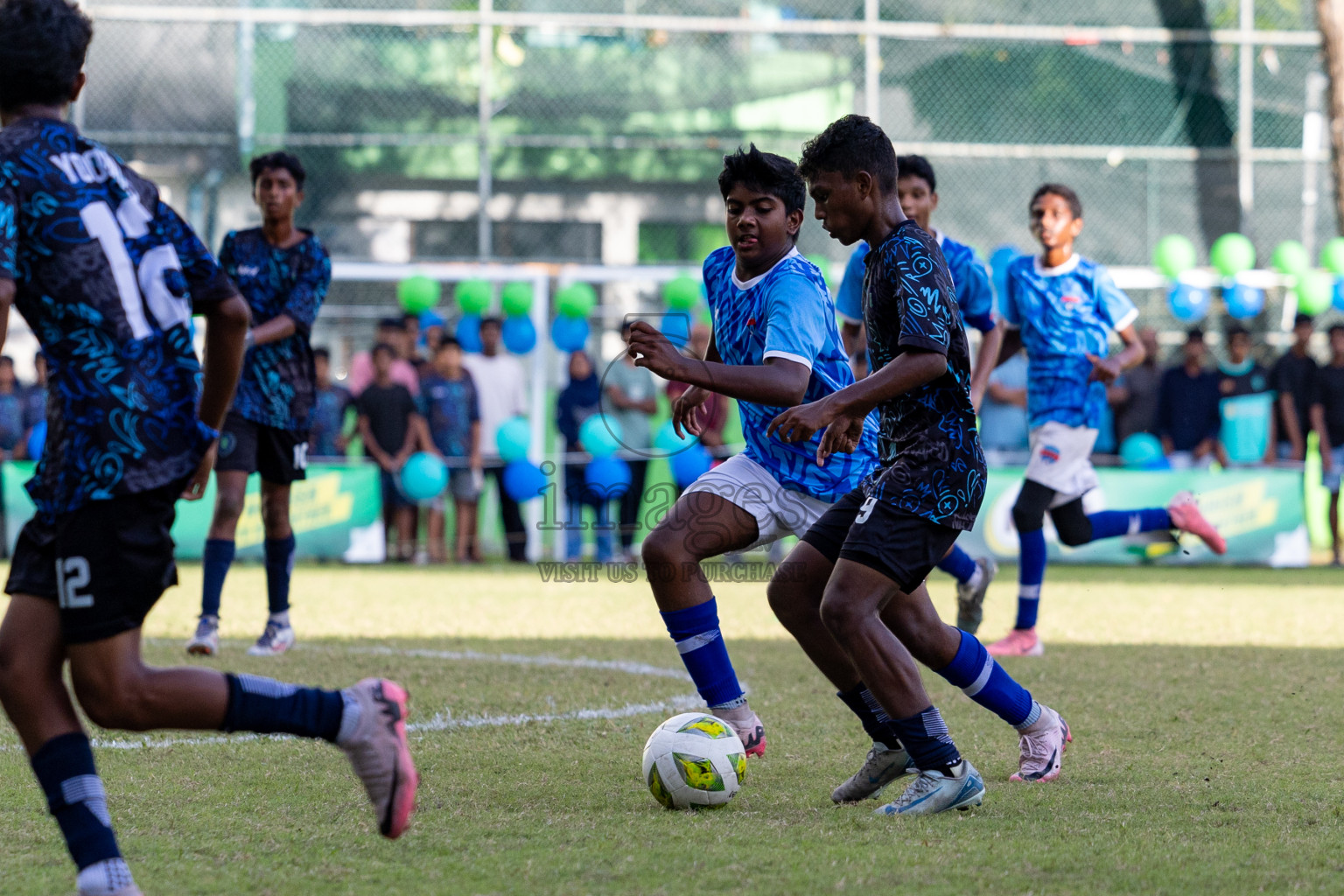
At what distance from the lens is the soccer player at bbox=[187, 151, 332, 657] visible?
7.22 meters

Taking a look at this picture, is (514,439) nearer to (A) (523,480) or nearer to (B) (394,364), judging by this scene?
(A) (523,480)

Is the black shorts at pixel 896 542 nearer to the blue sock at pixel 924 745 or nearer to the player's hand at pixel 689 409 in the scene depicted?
the blue sock at pixel 924 745

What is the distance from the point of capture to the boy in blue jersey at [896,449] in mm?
3900

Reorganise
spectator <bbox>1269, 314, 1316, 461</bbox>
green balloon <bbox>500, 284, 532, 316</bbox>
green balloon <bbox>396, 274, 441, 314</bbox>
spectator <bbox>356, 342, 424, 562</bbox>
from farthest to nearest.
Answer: spectator <bbox>1269, 314, 1316, 461</bbox> → green balloon <bbox>396, 274, 441, 314</bbox> → green balloon <bbox>500, 284, 532, 316</bbox> → spectator <bbox>356, 342, 424, 562</bbox>

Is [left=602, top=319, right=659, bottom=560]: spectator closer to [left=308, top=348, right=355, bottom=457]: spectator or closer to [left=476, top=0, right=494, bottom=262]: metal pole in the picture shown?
[left=308, top=348, right=355, bottom=457]: spectator

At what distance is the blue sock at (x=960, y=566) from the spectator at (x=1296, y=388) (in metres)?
8.43

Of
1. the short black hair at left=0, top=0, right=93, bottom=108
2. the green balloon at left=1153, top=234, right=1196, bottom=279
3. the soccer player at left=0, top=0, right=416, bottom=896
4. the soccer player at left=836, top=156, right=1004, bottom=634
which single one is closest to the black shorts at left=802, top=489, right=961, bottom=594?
the soccer player at left=0, top=0, right=416, bottom=896

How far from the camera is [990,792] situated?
172 inches

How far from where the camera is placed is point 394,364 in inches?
545

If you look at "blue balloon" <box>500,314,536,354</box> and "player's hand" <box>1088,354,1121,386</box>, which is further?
"blue balloon" <box>500,314,536,354</box>

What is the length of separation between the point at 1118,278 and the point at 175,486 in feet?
45.9

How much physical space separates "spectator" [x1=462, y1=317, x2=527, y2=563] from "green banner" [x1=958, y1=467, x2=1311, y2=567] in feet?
13.7

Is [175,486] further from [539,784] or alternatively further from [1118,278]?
[1118,278]

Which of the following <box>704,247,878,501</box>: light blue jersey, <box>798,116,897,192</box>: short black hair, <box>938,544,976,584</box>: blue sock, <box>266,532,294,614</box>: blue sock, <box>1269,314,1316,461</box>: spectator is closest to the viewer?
<box>798,116,897,192</box>: short black hair
